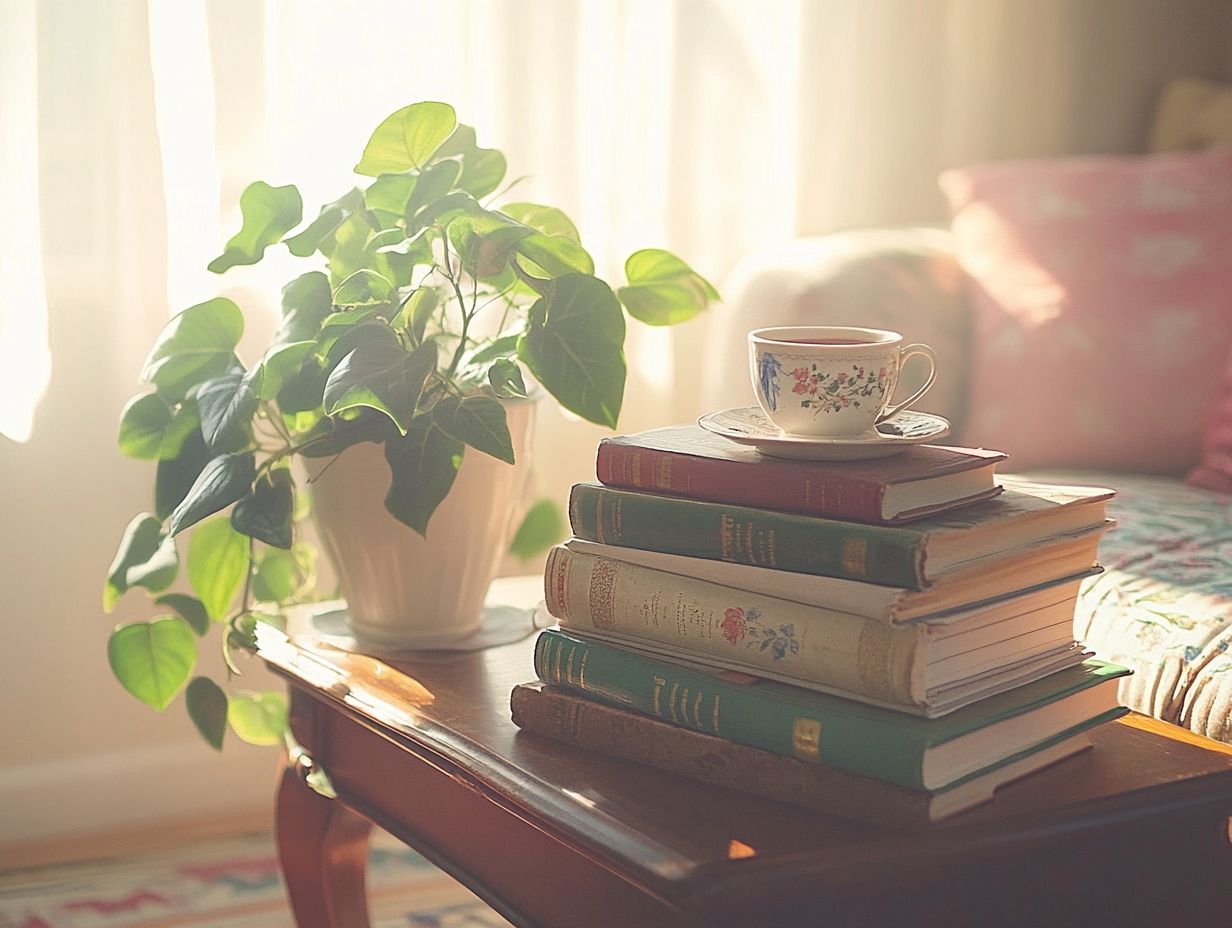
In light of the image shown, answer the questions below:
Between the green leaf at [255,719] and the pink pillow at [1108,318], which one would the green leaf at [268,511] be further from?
the pink pillow at [1108,318]

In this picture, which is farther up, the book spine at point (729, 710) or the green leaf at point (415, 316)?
the green leaf at point (415, 316)

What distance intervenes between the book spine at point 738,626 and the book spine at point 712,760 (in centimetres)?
5

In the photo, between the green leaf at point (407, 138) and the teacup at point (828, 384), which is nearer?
the teacup at point (828, 384)

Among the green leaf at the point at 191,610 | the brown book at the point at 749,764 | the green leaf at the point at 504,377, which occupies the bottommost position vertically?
the green leaf at the point at 191,610

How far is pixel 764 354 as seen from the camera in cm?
89

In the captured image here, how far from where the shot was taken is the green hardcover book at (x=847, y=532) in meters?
0.77

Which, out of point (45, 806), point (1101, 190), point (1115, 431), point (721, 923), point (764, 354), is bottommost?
point (45, 806)

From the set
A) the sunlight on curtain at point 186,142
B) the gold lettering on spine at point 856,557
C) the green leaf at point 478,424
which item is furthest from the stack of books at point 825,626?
the sunlight on curtain at point 186,142

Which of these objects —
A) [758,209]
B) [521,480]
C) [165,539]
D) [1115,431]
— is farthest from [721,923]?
[758,209]

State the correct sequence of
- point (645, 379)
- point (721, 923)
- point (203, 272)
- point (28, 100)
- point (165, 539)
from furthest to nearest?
1. point (645, 379)
2. point (203, 272)
3. point (28, 100)
4. point (165, 539)
5. point (721, 923)

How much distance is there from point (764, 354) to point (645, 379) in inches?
42.9

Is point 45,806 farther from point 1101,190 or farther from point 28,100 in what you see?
point 1101,190

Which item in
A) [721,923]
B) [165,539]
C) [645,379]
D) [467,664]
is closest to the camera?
[721,923]

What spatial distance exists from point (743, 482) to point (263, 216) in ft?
1.65
